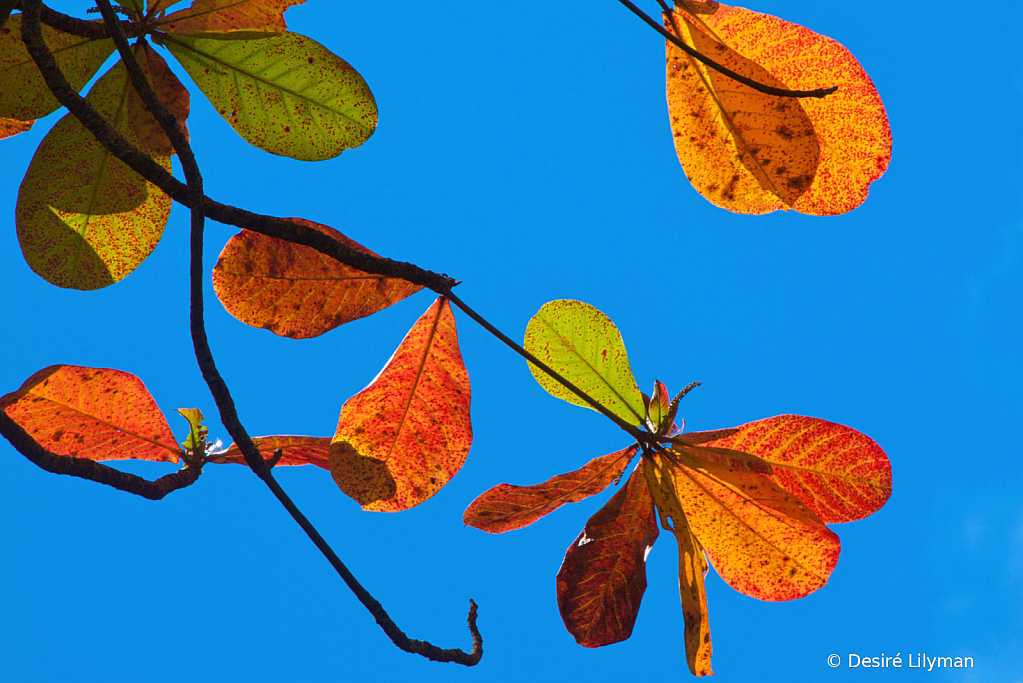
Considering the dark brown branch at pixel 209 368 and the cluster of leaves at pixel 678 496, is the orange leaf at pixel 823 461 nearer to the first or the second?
the cluster of leaves at pixel 678 496

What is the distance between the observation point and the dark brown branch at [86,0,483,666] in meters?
0.43

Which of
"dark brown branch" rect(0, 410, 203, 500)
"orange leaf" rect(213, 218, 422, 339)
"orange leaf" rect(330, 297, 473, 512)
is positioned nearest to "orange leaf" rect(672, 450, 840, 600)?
"orange leaf" rect(330, 297, 473, 512)

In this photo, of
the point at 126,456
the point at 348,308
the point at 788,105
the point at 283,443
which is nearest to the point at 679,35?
the point at 788,105

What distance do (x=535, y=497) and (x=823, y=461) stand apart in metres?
0.24

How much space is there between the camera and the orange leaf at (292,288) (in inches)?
20.3

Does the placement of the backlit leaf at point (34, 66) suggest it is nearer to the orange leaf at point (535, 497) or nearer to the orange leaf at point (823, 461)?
the orange leaf at point (535, 497)

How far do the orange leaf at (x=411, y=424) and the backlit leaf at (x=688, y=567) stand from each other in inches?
6.6

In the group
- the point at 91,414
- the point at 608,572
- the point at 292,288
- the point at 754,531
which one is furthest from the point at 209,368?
the point at 754,531

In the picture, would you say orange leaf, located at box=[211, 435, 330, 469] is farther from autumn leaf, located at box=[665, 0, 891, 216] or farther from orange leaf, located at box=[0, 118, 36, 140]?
autumn leaf, located at box=[665, 0, 891, 216]

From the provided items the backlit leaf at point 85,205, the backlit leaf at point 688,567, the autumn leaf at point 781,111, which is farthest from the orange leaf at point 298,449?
the autumn leaf at point 781,111

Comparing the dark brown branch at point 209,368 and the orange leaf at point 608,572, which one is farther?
the orange leaf at point 608,572

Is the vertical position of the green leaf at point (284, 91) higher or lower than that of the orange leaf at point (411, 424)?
higher

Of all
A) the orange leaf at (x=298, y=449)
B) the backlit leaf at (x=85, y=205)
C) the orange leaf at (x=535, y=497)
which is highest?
the backlit leaf at (x=85, y=205)

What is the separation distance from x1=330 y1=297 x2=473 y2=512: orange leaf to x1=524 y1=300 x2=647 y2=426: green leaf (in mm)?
71
